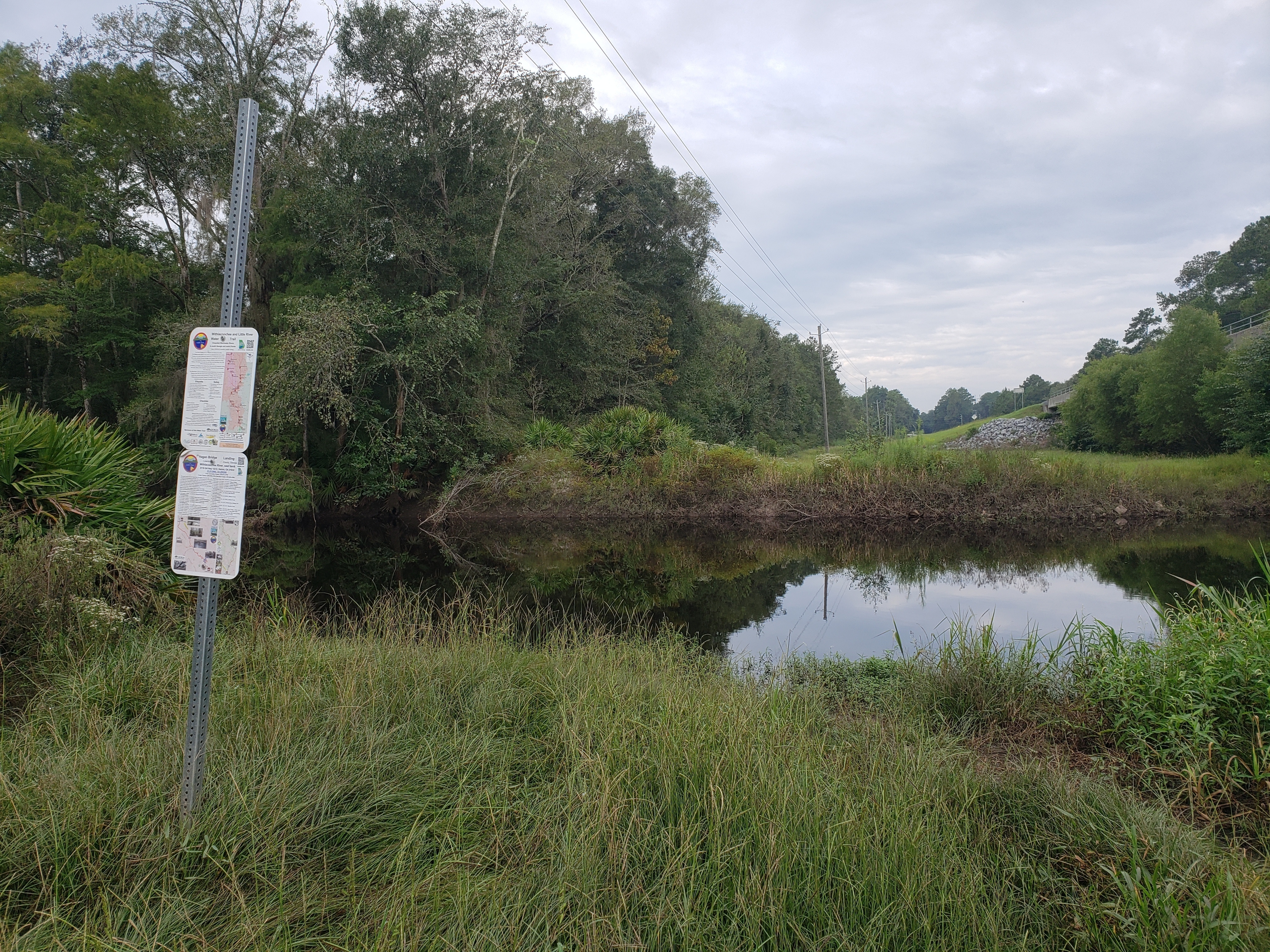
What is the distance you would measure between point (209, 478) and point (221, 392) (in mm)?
321

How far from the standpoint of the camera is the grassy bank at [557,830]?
2.26m

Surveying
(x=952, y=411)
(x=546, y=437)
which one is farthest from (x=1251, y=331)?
(x=952, y=411)

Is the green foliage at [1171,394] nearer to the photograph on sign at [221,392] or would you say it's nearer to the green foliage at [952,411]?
the photograph on sign at [221,392]

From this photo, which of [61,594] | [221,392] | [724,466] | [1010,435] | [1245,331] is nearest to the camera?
[221,392]

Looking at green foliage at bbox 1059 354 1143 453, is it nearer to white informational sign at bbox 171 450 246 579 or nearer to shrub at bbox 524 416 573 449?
shrub at bbox 524 416 573 449

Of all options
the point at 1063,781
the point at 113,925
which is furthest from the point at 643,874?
the point at 1063,781

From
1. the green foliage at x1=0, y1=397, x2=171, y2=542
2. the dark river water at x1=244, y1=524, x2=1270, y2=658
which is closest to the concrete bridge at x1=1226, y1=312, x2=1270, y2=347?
the dark river water at x1=244, y1=524, x2=1270, y2=658

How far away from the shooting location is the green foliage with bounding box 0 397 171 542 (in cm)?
600

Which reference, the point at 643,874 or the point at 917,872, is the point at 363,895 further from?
the point at 917,872

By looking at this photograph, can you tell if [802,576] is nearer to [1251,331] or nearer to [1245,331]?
[1251,331]

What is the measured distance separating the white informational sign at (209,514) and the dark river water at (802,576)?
536 centimetres

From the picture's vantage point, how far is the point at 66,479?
21.3 feet

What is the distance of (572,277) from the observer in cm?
2733

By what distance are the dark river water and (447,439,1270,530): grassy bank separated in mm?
1825
